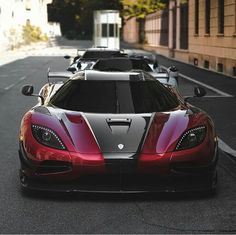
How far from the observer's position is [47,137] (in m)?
5.86

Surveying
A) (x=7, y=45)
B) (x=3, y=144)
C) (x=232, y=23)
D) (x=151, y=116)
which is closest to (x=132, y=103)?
(x=151, y=116)

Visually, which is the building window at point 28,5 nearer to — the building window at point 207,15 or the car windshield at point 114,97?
the building window at point 207,15

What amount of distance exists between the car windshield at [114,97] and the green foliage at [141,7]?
55.5m

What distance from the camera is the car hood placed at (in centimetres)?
570

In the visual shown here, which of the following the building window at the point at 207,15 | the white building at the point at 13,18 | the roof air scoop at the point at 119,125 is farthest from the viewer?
the white building at the point at 13,18

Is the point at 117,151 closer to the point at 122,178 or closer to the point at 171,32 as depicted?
the point at 122,178

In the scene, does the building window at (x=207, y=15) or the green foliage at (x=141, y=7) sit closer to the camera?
the building window at (x=207, y=15)

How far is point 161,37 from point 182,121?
44324 millimetres

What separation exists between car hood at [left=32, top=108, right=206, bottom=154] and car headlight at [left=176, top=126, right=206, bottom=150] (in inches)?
1.7

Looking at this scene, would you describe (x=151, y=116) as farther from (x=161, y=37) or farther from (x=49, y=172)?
(x=161, y=37)

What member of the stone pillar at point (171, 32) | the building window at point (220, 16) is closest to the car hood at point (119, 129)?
the building window at point (220, 16)

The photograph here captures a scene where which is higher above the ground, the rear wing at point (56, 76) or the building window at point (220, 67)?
the rear wing at point (56, 76)

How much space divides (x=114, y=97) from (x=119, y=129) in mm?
892

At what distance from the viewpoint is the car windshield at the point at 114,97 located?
21.6 feet
